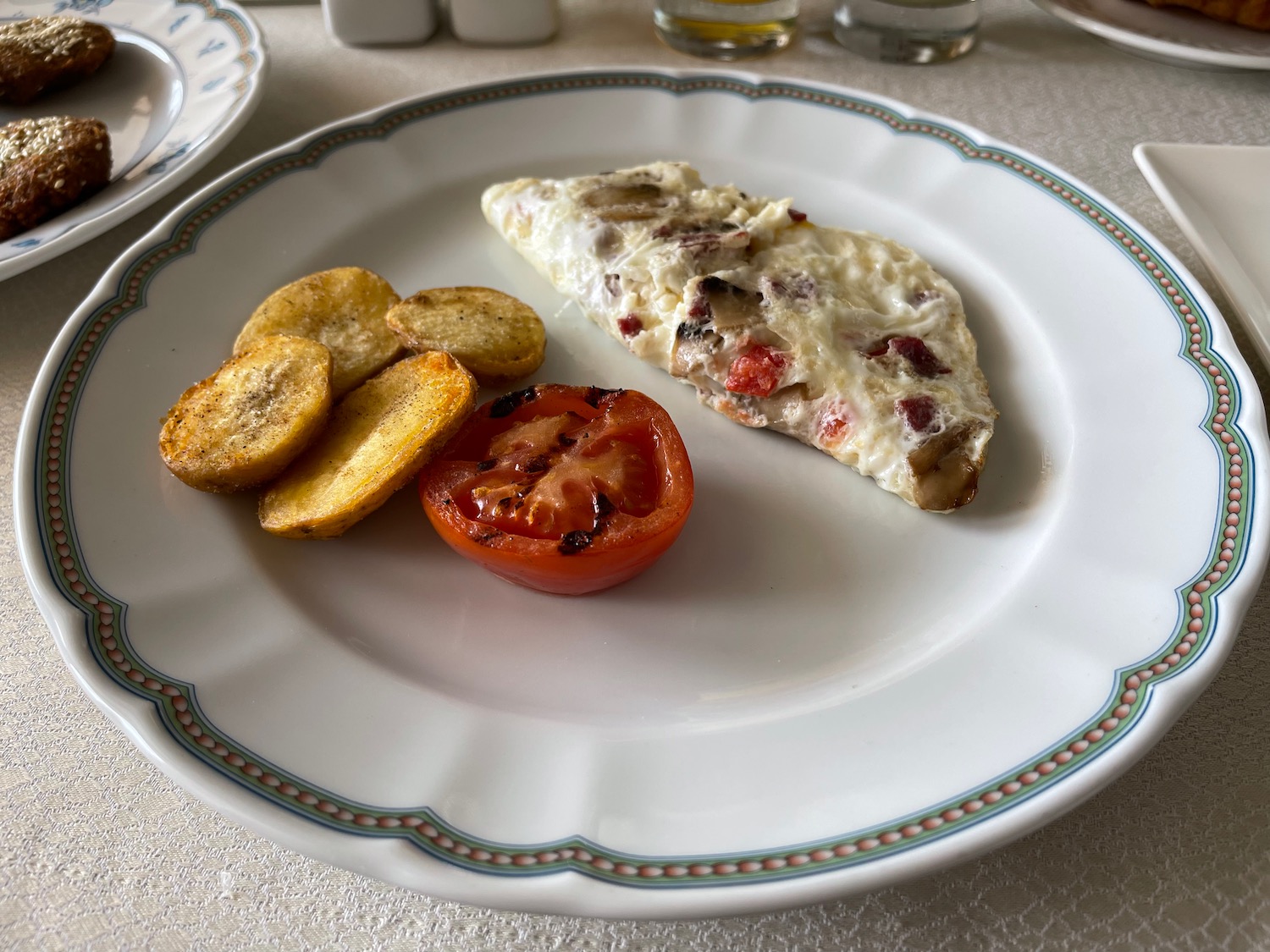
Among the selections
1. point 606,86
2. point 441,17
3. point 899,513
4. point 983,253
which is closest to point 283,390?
point 899,513

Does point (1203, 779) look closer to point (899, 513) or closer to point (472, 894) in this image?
point (899, 513)

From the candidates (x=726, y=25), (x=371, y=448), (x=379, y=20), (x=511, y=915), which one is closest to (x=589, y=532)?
(x=371, y=448)

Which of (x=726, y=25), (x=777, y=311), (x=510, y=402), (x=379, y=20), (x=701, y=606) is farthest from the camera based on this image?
(x=379, y=20)

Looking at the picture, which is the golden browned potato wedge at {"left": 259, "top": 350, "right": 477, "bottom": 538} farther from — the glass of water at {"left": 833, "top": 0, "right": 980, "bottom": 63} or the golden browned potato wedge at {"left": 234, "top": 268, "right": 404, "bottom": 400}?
the glass of water at {"left": 833, "top": 0, "right": 980, "bottom": 63}

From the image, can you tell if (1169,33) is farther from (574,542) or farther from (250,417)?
(250,417)

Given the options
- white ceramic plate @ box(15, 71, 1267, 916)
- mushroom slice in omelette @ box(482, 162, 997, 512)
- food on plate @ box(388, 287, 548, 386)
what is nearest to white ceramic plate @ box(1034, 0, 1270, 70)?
white ceramic plate @ box(15, 71, 1267, 916)

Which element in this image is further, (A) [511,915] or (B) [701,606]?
(B) [701,606]

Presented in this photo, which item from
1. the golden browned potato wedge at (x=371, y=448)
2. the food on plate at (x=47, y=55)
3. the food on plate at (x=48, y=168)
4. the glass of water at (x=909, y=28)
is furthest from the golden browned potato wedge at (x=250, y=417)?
the glass of water at (x=909, y=28)

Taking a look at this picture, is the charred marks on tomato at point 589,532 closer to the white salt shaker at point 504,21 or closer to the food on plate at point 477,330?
the food on plate at point 477,330
